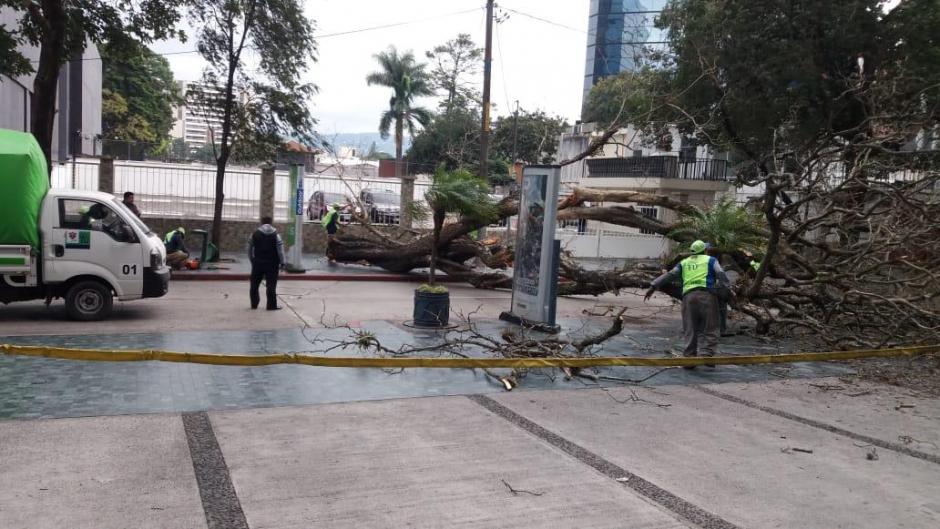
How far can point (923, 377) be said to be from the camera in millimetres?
9484

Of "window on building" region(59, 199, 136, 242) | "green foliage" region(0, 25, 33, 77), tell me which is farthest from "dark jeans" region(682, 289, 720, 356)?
"green foliage" region(0, 25, 33, 77)

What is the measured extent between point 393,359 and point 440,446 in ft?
7.31

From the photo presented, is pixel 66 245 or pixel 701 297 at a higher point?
pixel 66 245

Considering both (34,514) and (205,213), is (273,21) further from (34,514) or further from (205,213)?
(34,514)

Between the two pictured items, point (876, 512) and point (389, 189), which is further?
point (389, 189)

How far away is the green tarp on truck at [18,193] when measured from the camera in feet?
32.0

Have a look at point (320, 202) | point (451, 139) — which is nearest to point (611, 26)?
point (451, 139)

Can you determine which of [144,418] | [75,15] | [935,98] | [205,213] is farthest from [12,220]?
[935,98]

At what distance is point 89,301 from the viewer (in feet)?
35.1

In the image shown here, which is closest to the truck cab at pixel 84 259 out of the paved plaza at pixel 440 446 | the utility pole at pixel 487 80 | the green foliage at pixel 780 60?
the paved plaza at pixel 440 446

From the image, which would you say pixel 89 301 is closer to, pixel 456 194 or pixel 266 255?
pixel 266 255

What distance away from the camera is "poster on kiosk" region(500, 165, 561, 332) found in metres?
11.1

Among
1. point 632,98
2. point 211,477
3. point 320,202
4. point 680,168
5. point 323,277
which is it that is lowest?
point 211,477

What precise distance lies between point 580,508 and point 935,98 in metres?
16.2
